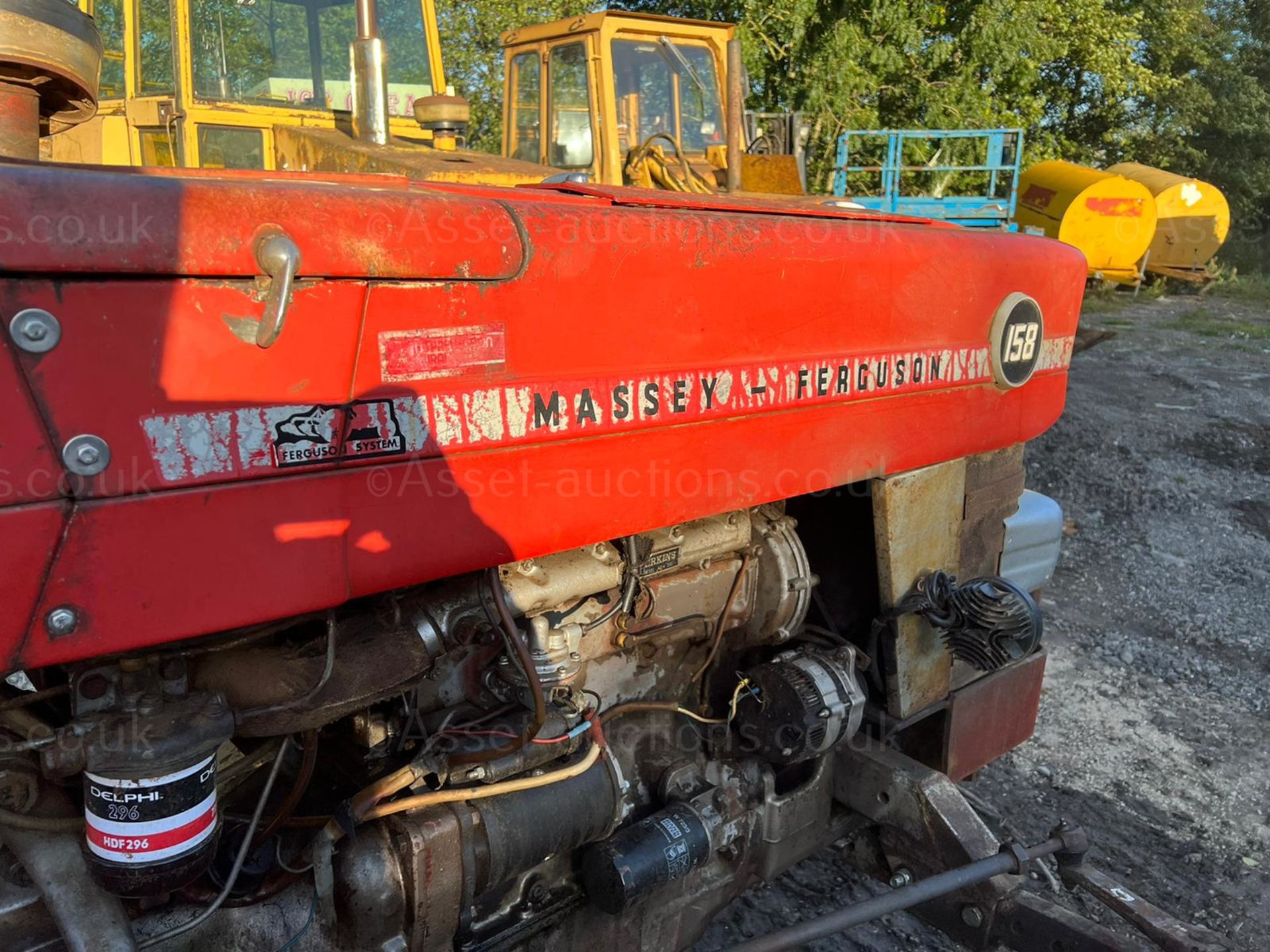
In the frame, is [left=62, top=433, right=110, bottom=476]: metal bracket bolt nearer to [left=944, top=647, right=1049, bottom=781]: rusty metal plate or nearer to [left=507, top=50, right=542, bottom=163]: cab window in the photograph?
[left=944, top=647, right=1049, bottom=781]: rusty metal plate

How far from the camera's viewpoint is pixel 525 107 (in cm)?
646

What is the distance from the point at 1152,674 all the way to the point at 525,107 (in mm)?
4754

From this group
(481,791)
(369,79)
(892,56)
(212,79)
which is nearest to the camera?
(481,791)

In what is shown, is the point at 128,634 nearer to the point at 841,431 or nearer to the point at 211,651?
the point at 211,651

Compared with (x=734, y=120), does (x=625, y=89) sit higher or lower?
higher

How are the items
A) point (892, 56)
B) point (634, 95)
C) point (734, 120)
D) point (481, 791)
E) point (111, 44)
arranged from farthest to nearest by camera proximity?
point (892, 56), point (634, 95), point (734, 120), point (111, 44), point (481, 791)

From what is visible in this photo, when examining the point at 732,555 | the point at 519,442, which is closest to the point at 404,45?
the point at 732,555

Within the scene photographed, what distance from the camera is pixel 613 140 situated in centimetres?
564

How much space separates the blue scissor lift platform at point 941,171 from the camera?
426 inches

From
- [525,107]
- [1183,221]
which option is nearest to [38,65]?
[525,107]

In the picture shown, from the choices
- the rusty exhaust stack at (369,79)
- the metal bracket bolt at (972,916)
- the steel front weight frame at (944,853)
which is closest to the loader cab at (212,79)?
the rusty exhaust stack at (369,79)

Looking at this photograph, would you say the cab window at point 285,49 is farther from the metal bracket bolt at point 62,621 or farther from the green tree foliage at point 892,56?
the green tree foliage at point 892,56

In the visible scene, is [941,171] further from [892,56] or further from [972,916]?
[972,916]

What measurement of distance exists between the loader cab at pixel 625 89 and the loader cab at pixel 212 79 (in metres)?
2.06
